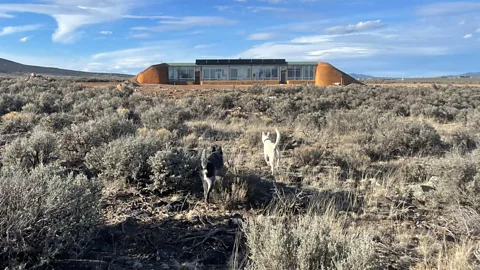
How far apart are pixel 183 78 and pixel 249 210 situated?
41.5m

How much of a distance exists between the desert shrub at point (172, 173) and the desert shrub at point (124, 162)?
0.20m

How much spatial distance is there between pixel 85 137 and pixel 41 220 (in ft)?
17.3

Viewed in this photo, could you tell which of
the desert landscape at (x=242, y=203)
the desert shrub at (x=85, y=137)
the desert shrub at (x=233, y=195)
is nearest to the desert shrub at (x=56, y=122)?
the desert landscape at (x=242, y=203)

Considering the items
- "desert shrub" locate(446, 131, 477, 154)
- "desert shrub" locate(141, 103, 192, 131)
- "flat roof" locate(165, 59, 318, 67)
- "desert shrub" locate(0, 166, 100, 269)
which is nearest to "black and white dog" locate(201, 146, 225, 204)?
"desert shrub" locate(0, 166, 100, 269)

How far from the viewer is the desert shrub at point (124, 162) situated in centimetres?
620

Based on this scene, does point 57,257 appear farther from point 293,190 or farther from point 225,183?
point 293,190

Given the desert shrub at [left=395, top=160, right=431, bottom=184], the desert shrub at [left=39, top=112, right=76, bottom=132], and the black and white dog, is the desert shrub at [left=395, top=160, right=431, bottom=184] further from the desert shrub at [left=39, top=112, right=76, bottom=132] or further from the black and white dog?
the desert shrub at [left=39, top=112, right=76, bottom=132]

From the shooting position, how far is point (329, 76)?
4381cm

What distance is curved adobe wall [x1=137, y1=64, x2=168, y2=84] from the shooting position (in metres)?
43.6

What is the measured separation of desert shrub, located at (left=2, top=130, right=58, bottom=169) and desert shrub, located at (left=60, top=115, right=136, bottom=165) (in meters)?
0.51

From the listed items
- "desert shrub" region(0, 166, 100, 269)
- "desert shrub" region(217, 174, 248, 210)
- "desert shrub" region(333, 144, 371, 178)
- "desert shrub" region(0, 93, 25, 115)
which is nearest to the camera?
"desert shrub" region(0, 166, 100, 269)

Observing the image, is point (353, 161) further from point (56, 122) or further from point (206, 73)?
point (206, 73)

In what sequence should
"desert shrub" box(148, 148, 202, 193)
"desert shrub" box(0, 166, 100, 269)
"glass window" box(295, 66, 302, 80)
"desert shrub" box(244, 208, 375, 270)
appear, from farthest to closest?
1. "glass window" box(295, 66, 302, 80)
2. "desert shrub" box(148, 148, 202, 193)
3. "desert shrub" box(0, 166, 100, 269)
4. "desert shrub" box(244, 208, 375, 270)

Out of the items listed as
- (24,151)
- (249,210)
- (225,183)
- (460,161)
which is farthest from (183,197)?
(460,161)
